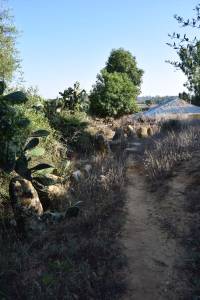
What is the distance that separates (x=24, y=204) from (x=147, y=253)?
2173 millimetres

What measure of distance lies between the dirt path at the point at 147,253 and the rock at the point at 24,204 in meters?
1.48

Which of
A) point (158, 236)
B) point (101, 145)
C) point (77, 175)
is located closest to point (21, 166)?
point (77, 175)

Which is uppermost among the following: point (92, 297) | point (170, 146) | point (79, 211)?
point (170, 146)

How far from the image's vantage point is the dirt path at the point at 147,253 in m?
4.96

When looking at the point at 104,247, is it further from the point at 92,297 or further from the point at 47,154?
the point at 47,154

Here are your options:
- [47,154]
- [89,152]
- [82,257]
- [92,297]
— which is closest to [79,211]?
[82,257]

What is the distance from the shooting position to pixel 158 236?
6223mm

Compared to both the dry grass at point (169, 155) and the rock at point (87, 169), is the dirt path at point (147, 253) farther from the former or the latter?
the rock at point (87, 169)

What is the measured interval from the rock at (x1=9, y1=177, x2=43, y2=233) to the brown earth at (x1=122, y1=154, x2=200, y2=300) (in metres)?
1.48

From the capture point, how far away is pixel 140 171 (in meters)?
9.45

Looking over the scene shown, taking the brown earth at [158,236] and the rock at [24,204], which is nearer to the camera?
the brown earth at [158,236]

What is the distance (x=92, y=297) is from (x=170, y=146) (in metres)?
5.72

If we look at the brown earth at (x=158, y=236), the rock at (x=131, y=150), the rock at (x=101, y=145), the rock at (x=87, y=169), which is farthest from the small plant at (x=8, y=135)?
the rock at (x=101, y=145)

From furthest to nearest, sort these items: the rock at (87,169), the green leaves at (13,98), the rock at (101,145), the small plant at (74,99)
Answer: the small plant at (74,99) < the rock at (101,145) < the rock at (87,169) < the green leaves at (13,98)
